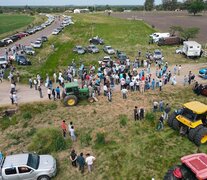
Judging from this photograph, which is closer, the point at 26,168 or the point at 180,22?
the point at 26,168

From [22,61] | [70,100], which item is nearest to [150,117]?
[70,100]

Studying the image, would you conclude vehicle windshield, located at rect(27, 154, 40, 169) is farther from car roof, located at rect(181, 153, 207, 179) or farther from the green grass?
the green grass

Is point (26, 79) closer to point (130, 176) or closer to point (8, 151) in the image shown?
point (8, 151)

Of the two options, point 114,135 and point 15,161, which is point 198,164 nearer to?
point 114,135

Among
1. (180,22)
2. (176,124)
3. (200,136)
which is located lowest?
(180,22)

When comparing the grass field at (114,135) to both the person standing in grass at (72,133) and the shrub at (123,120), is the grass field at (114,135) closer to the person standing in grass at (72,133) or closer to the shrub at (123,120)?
the shrub at (123,120)

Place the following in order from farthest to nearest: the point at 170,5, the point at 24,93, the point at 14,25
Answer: the point at 170,5
the point at 14,25
the point at 24,93

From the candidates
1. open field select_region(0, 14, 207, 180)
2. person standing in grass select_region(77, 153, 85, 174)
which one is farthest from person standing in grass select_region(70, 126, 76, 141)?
person standing in grass select_region(77, 153, 85, 174)
